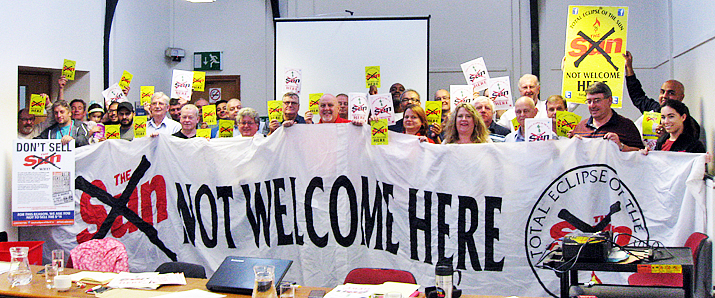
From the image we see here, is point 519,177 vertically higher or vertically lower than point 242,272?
higher

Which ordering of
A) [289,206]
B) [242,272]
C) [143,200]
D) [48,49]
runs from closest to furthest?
1. [242,272]
2. [289,206]
3. [143,200]
4. [48,49]

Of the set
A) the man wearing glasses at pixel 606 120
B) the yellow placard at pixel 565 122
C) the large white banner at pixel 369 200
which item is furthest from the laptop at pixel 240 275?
the man wearing glasses at pixel 606 120

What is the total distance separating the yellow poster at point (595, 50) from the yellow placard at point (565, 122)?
39cm

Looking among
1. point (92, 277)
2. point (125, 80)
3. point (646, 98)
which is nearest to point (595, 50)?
point (646, 98)

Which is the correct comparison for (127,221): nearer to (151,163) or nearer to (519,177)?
(151,163)

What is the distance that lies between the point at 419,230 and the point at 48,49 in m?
4.40

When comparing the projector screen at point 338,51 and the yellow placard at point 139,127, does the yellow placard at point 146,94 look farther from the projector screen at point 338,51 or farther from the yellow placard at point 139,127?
the projector screen at point 338,51

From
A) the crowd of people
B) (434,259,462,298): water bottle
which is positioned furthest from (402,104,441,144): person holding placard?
(434,259,462,298): water bottle

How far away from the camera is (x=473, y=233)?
4.70 metres

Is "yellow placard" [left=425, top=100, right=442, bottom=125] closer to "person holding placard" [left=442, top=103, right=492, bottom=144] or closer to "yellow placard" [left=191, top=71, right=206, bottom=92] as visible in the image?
"person holding placard" [left=442, top=103, right=492, bottom=144]

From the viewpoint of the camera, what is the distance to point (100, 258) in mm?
4387

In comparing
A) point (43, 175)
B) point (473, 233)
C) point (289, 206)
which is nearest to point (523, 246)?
point (473, 233)

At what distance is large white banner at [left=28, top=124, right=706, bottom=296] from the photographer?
14.7ft

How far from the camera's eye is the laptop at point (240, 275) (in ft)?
11.1
